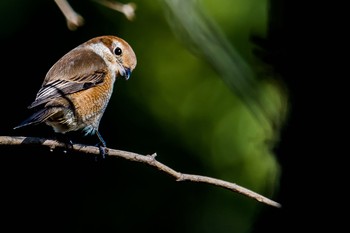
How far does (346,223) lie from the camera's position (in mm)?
888

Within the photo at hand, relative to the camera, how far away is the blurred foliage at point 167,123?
214 inches

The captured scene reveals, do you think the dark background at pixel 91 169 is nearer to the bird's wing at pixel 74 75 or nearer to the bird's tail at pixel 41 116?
the bird's wing at pixel 74 75

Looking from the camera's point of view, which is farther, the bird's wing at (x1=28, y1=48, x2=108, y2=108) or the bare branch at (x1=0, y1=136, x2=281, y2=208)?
the bird's wing at (x1=28, y1=48, x2=108, y2=108)

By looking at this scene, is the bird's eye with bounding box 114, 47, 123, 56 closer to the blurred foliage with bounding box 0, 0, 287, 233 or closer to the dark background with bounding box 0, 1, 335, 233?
the dark background with bounding box 0, 1, 335, 233

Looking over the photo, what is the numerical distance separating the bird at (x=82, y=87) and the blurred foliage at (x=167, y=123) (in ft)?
5.44

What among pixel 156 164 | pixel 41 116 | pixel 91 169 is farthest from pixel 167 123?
pixel 156 164

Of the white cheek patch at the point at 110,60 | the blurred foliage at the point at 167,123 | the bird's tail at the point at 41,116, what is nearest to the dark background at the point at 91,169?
the blurred foliage at the point at 167,123

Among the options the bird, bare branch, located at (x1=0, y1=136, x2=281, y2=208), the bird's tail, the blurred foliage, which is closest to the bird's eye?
the bird

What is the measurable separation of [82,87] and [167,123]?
8.43ft

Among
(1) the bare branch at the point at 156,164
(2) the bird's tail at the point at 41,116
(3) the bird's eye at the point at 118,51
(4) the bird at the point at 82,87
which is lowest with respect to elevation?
(1) the bare branch at the point at 156,164

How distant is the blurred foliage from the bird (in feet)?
5.44

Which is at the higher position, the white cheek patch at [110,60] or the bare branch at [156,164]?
the white cheek patch at [110,60]

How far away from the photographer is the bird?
3.07m

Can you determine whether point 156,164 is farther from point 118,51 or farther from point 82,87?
point 118,51
